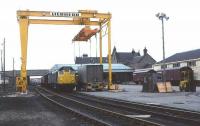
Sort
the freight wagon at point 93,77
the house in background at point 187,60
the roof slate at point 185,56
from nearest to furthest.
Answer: the freight wagon at point 93,77
the house in background at point 187,60
the roof slate at point 185,56

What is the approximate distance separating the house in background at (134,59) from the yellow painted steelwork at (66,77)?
2696 inches

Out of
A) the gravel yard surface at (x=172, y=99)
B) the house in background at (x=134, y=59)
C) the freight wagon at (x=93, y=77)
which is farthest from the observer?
the house in background at (x=134, y=59)

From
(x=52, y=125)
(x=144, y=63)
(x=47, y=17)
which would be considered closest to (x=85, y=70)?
(x=47, y=17)

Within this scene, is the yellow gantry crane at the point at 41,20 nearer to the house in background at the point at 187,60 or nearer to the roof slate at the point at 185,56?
the house in background at the point at 187,60

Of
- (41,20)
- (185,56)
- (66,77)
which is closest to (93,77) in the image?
(66,77)

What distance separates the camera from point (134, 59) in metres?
124

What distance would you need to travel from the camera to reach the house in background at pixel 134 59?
387 ft

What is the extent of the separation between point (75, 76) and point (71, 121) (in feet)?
112

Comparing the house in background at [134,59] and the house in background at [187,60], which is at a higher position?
the house in background at [134,59]

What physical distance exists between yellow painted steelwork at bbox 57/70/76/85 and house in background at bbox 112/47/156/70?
68.5 m

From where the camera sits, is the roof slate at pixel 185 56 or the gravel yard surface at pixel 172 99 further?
the roof slate at pixel 185 56

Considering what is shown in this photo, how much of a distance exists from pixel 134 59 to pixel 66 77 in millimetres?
77614

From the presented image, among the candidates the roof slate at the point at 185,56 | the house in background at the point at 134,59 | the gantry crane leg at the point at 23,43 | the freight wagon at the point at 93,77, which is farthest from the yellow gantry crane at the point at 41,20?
the house in background at the point at 134,59

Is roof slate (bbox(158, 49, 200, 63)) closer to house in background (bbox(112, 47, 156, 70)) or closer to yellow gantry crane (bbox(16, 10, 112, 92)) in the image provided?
yellow gantry crane (bbox(16, 10, 112, 92))
